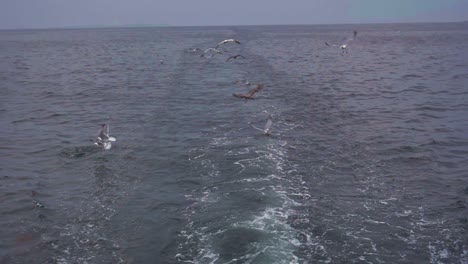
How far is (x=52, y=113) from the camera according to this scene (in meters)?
26.8

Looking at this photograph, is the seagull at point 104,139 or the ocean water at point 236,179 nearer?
the ocean water at point 236,179

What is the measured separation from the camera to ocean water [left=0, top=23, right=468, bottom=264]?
427 inches

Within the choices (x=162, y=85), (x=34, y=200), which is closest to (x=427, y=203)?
(x=34, y=200)

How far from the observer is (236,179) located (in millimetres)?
14953

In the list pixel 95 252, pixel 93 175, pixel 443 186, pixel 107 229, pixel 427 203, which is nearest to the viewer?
pixel 95 252

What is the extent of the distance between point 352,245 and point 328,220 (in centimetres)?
136

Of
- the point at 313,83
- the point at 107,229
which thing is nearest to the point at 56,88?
the point at 313,83

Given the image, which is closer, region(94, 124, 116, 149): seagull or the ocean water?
the ocean water

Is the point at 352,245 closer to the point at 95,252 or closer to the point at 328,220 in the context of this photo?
the point at 328,220

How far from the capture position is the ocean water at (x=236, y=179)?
10836mm

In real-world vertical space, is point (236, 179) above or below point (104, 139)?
below

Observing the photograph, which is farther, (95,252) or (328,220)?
(328,220)

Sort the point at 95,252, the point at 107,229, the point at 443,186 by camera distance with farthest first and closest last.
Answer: the point at 443,186 < the point at 107,229 < the point at 95,252

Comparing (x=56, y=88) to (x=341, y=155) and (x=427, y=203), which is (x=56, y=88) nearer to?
(x=341, y=155)
